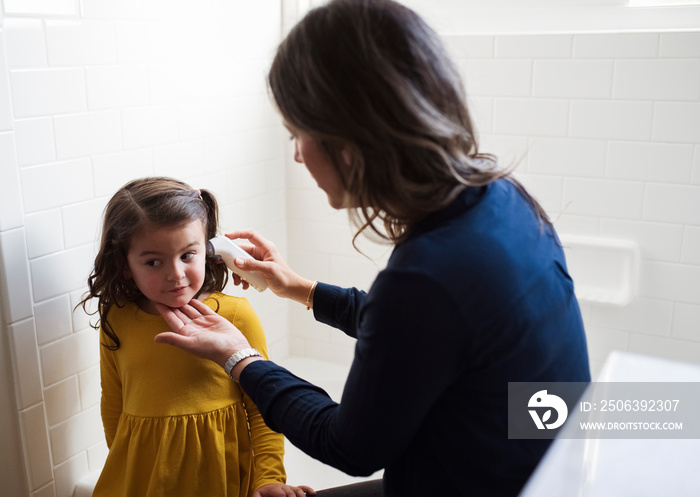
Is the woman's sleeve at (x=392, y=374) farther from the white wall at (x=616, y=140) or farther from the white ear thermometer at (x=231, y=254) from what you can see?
the white wall at (x=616, y=140)

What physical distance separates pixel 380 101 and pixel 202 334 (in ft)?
1.69

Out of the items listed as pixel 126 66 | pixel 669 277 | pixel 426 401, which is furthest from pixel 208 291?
pixel 669 277

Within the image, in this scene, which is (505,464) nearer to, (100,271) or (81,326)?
(100,271)

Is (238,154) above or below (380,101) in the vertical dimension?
below

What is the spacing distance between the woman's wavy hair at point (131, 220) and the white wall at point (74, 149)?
0.42 feet

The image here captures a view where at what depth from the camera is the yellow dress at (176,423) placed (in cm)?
134

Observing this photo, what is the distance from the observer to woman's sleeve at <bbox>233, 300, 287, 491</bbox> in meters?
1.38

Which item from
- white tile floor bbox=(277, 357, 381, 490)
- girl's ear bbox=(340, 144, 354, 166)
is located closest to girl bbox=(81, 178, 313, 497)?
girl's ear bbox=(340, 144, 354, 166)

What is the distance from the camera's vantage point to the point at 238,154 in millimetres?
2059

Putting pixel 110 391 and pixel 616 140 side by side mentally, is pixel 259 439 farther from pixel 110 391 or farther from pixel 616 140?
pixel 616 140

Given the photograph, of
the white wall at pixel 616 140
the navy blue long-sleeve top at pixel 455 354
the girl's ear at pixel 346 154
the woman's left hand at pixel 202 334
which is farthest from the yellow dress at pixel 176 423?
the white wall at pixel 616 140

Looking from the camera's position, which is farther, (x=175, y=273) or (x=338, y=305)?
(x=338, y=305)
